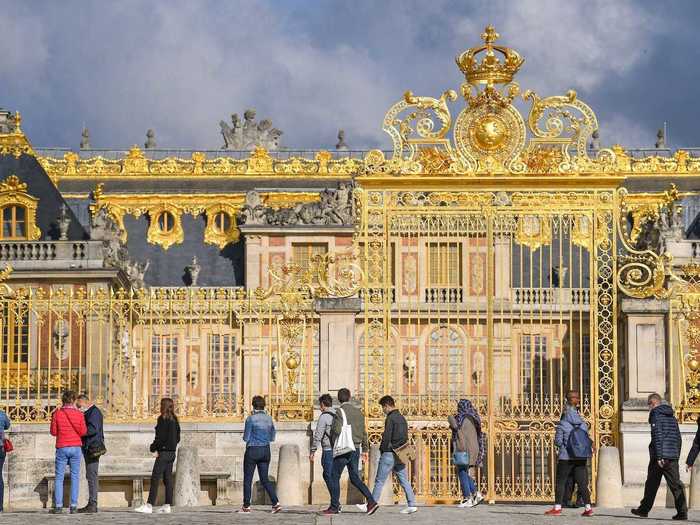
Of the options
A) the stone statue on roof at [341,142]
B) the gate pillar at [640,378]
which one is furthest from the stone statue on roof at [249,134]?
the gate pillar at [640,378]

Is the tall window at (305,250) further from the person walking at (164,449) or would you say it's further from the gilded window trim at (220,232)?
the person walking at (164,449)

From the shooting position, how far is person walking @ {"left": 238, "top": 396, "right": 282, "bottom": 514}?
87.7 feet

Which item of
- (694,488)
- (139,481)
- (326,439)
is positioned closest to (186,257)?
(139,481)

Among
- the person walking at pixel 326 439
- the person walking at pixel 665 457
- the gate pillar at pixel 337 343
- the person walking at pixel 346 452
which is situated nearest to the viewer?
the person walking at pixel 665 457

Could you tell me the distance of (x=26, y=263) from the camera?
4816 cm

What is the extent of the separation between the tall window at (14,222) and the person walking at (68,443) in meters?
24.1

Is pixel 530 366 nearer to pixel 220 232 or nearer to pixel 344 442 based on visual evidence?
pixel 344 442

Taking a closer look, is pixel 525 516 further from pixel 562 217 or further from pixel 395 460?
pixel 562 217

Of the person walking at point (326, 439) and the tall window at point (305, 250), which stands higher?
the tall window at point (305, 250)

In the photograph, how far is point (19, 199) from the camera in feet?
165

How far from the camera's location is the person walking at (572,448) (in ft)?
87.0

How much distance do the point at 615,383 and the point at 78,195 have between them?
32465 mm

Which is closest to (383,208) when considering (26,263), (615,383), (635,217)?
(615,383)

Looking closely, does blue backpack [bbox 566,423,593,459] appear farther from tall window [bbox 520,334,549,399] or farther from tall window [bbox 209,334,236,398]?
tall window [bbox 209,334,236,398]
